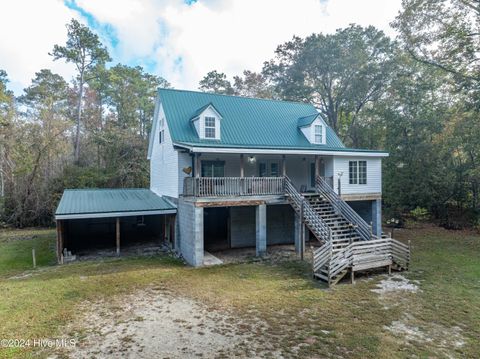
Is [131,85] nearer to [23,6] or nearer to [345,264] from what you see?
[23,6]

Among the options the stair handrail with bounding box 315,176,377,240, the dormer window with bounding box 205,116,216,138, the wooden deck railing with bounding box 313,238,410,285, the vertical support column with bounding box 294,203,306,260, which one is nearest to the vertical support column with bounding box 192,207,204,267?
the vertical support column with bounding box 294,203,306,260

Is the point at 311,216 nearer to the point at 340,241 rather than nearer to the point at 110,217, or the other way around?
the point at 340,241

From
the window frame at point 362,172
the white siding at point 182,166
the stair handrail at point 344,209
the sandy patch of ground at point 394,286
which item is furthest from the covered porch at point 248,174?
the sandy patch of ground at point 394,286

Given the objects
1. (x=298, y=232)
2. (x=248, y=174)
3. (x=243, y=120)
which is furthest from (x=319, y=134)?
(x=298, y=232)

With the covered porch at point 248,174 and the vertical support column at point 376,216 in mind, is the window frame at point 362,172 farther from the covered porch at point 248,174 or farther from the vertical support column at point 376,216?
the covered porch at point 248,174

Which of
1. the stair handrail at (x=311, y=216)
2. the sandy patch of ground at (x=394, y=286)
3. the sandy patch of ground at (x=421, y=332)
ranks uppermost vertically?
the stair handrail at (x=311, y=216)
